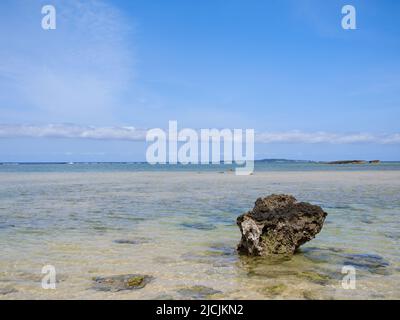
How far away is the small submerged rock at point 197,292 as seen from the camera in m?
8.46

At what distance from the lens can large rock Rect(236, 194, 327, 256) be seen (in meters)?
11.9

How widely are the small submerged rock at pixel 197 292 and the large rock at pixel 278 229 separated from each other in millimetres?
3269

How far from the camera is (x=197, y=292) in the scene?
871cm

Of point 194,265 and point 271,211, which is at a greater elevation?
point 271,211

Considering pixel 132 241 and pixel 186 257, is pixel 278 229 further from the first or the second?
pixel 132 241

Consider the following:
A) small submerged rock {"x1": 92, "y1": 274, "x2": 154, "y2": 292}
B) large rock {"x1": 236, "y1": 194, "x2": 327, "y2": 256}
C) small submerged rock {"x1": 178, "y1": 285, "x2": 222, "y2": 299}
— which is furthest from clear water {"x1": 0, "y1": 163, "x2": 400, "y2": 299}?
large rock {"x1": 236, "y1": 194, "x2": 327, "y2": 256}

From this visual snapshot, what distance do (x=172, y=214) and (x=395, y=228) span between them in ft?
36.6

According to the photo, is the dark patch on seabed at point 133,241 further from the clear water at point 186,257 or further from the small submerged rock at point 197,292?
the small submerged rock at point 197,292

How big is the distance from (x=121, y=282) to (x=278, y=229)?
5320 mm

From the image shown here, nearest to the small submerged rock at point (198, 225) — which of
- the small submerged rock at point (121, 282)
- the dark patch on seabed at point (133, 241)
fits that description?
the dark patch on seabed at point (133, 241)
